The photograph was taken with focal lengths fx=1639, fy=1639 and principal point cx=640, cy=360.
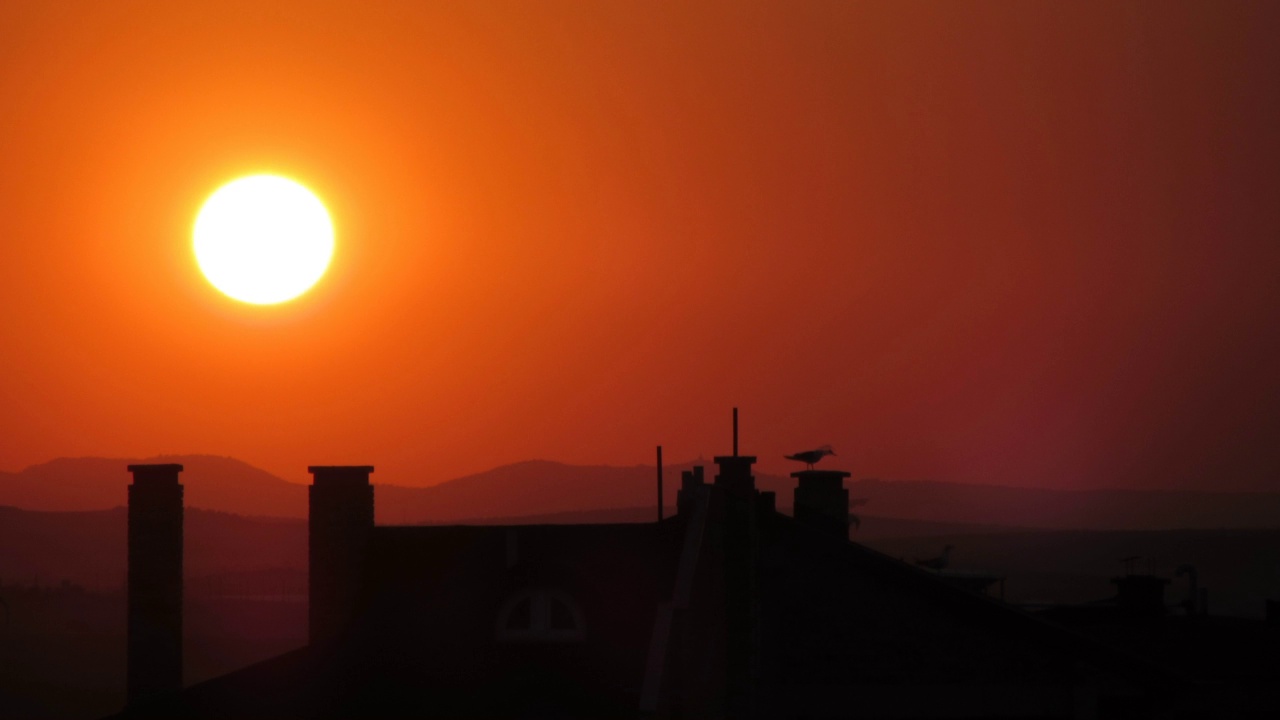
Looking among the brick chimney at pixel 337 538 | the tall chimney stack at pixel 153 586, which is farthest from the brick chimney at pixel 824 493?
the tall chimney stack at pixel 153 586

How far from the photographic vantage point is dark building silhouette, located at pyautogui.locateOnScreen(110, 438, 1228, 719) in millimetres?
25219

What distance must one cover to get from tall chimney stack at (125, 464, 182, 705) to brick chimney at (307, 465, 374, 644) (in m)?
3.11

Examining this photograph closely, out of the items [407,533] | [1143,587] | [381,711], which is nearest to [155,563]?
[407,533]

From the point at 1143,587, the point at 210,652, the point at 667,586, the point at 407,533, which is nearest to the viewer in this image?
the point at 667,586

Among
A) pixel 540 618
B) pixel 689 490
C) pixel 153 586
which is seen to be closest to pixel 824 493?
pixel 689 490

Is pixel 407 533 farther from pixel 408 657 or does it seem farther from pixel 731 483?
pixel 731 483

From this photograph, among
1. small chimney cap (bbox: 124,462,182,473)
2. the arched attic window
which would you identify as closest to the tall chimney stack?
small chimney cap (bbox: 124,462,182,473)

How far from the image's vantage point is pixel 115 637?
133750 mm

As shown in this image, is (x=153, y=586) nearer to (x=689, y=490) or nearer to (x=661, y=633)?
(x=689, y=490)

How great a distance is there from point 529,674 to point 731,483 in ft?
16.6

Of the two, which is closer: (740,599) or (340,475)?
(740,599)

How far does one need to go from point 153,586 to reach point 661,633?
586 inches

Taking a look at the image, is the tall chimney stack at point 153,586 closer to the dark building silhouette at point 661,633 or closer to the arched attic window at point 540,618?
the dark building silhouette at point 661,633

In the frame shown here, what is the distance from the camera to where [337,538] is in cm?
3147
